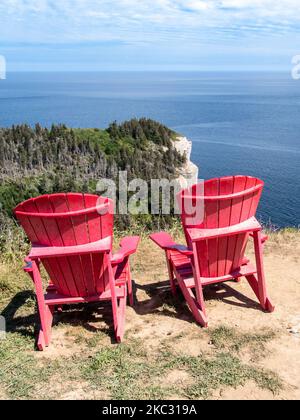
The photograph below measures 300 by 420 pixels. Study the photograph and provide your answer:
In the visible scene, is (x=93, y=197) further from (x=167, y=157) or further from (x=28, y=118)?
(x=28, y=118)

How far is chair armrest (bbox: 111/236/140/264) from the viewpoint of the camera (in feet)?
11.9

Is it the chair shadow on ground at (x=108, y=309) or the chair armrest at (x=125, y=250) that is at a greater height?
the chair armrest at (x=125, y=250)

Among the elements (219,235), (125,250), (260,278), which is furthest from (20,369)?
(260,278)

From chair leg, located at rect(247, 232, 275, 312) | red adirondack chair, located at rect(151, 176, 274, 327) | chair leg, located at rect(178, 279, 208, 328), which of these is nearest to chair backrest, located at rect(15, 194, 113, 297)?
red adirondack chair, located at rect(151, 176, 274, 327)

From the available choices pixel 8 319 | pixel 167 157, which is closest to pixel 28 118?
pixel 167 157

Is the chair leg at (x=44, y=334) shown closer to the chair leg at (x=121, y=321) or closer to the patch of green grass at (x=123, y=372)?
the patch of green grass at (x=123, y=372)

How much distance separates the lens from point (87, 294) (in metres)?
3.72

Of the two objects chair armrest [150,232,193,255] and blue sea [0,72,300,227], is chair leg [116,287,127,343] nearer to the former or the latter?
chair armrest [150,232,193,255]

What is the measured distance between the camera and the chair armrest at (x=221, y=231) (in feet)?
11.5

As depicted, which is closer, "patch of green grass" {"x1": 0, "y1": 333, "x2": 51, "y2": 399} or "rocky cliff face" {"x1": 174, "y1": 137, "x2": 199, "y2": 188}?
"patch of green grass" {"x1": 0, "y1": 333, "x2": 51, "y2": 399}

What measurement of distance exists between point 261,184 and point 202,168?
250 feet

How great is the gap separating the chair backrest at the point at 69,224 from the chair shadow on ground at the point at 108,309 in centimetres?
61

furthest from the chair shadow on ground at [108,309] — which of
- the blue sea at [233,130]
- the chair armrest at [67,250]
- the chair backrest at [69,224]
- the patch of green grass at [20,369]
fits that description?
the blue sea at [233,130]

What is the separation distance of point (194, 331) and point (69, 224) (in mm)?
1454
